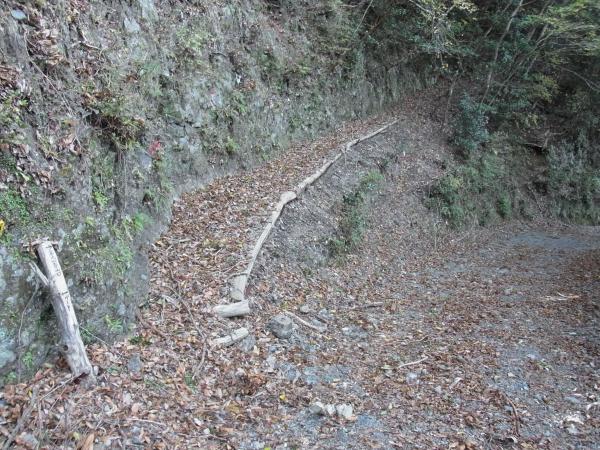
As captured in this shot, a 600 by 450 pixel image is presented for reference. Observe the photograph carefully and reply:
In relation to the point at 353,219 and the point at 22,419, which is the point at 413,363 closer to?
the point at 22,419

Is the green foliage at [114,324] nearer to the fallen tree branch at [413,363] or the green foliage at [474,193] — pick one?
the fallen tree branch at [413,363]

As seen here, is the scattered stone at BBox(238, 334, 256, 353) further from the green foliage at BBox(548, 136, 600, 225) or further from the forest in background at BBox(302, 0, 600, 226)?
the green foliage at BBox(548, 136, 600, 225)

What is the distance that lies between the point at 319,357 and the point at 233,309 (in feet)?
4.17

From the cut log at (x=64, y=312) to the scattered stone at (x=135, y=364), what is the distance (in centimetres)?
43

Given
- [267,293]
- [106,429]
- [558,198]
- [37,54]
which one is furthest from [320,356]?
[558,198]

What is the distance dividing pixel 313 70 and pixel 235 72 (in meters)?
3.91

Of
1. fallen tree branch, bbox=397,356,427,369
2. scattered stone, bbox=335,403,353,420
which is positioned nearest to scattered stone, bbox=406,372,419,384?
fallen tree branch, bbox=397,356,427,369

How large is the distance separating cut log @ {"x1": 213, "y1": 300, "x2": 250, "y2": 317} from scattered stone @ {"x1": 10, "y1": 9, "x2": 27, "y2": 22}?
3.85 meters

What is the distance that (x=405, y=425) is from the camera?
177 inches

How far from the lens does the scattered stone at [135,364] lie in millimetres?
4379

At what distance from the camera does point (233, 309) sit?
18.9ft

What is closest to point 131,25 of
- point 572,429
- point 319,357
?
point 319,357

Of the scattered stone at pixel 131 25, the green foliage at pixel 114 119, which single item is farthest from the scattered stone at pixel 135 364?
the scattered stone at pixel 131 25

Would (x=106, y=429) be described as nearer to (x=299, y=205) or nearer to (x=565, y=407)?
(x=565, y=407)
